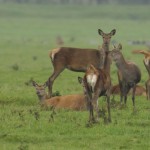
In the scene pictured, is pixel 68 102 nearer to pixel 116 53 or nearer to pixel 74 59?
pixel 116 53

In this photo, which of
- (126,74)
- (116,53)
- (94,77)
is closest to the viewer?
(94,77)

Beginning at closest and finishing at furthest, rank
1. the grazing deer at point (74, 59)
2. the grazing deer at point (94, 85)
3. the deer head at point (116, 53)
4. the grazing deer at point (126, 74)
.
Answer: the grazing deer at point (94, 85) < the deer head at point (116, 53) < the grazing deer at point (126, 74) < the grazing deer at point (74, 59)

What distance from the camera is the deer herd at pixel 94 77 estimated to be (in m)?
13.3

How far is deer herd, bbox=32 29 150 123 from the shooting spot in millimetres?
13312

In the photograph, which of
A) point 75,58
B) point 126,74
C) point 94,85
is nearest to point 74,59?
point 75,58

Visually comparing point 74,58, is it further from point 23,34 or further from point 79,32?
point 79,32

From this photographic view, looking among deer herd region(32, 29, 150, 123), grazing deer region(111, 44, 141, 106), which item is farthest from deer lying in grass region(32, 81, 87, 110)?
grazing deer region(111, 44, 141, 106)

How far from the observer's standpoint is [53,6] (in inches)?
4619

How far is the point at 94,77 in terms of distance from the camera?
13156 mm

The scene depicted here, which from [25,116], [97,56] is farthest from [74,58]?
[25,116]

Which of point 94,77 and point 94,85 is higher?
point 94,77

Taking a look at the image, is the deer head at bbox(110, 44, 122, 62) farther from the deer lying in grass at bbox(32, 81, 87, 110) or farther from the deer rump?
the deer rump

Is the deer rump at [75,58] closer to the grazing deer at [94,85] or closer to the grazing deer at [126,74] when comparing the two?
the grazing deer at [126,74]

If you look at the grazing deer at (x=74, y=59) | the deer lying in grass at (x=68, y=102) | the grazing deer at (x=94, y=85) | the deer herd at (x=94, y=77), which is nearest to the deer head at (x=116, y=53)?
the deer herd at (x=94, y=77)
